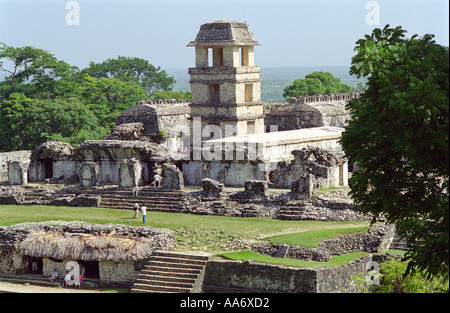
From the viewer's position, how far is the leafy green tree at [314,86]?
72500 mm

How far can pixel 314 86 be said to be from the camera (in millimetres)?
73812

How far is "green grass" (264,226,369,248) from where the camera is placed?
28.4 meters

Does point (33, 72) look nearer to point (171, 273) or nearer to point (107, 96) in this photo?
point (107, 96)

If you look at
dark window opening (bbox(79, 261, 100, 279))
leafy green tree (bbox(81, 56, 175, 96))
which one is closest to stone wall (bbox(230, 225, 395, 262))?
dark window opening (bbox(79, 261, 100, 279))

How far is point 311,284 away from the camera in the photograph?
26.2m

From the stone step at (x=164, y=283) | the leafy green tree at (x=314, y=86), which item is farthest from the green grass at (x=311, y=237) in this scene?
the leafy green tree at (x=314, y=86)

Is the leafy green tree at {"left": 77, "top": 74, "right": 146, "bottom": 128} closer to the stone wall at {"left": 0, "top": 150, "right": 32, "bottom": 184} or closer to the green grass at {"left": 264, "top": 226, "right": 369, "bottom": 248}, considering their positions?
the stone wall at {"left": 0, "top": 150, "right": 32, "bottom": 184}

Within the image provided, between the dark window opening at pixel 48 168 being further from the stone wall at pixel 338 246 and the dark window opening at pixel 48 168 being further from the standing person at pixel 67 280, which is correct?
the stone wall at pixel 338 246

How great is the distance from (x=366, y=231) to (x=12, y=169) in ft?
52.8

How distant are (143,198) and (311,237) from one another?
8.19m

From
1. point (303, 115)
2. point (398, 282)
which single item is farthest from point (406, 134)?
point (303, 115)

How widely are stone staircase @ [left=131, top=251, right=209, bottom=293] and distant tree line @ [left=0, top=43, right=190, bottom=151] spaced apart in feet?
70.0
